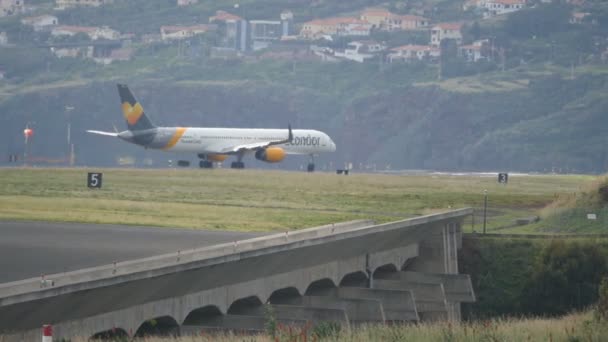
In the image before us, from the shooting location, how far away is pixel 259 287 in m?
31.3

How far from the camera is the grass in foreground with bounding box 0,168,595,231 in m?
47.5

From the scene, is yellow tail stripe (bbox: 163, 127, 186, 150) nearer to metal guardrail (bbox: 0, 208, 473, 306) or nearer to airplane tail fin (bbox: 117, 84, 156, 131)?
airplane tail fin (bbox: 117, 84, 156, 131)

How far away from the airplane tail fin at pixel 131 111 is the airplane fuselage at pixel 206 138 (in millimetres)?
559

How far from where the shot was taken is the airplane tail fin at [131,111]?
10875cm

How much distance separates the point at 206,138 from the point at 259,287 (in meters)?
80.3

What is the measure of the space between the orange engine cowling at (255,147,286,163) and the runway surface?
64.1 meters

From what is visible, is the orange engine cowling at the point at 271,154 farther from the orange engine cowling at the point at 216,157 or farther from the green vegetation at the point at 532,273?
the green vegetation at the point at 532,273

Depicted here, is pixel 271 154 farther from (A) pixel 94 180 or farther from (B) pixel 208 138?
(A) pixel 94 180

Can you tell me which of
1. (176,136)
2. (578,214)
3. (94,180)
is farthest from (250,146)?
(578,214)

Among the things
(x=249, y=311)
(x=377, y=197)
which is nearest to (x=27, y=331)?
(x=249, y=311)

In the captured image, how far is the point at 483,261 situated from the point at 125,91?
213 feet

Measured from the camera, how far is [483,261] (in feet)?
158

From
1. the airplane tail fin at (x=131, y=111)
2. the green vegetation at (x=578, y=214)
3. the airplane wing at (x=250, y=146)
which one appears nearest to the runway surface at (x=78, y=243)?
the green vegetation at (x=578, y=214)

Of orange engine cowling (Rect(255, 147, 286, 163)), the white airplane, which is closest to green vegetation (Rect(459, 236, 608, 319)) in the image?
orange engine cowling (Rect(255, 147, 286, 163))
